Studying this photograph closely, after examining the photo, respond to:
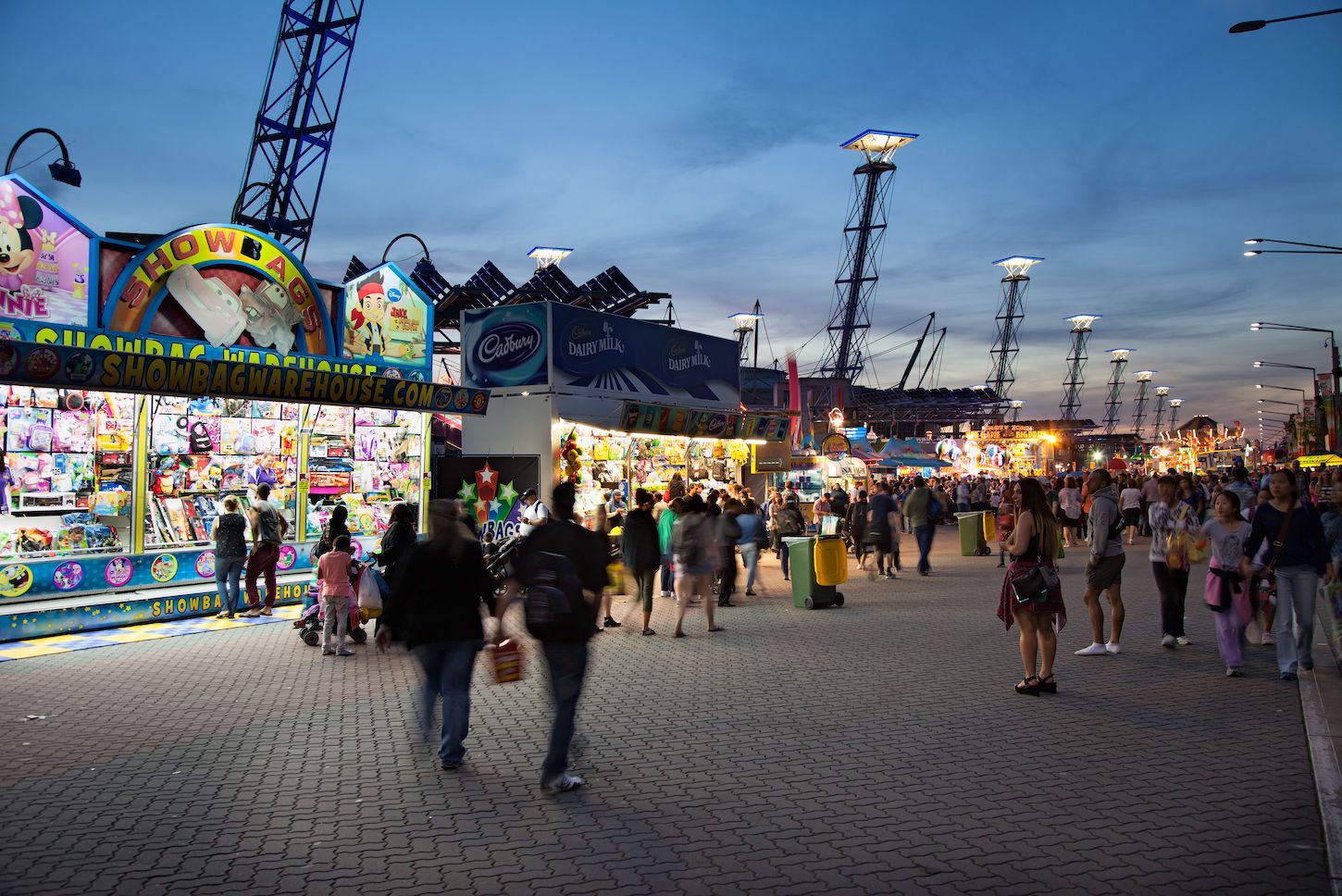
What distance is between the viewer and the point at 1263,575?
29.3ft

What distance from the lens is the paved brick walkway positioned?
4707 millimetres

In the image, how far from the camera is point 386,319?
17.8m

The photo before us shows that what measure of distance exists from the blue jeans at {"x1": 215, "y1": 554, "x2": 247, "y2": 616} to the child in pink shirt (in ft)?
10.2

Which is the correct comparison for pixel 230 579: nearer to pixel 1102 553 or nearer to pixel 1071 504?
pixel 1102 553

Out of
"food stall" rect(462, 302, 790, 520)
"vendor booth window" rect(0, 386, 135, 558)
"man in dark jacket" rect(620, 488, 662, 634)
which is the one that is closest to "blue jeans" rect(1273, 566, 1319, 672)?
"man in dark jacket" rect(620, 488, 662, 634)

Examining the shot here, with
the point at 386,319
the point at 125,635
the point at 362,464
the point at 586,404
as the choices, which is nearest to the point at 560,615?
the point at 125,635

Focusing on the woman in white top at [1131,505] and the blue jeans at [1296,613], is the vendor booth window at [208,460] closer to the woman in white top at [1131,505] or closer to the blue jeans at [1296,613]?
the blue jeans at [1296,613]

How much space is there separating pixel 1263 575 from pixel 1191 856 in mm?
4990

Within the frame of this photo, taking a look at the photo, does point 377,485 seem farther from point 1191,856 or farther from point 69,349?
point 1191,856

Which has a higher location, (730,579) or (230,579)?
(730,579)

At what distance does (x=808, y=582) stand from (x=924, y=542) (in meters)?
5.73

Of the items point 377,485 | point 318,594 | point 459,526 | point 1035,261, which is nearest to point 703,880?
point 459,526

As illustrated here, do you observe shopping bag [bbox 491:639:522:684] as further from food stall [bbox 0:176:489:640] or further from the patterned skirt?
food stall [bbox 0:176:489:640]

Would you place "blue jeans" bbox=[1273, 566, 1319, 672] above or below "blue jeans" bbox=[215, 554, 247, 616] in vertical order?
above
